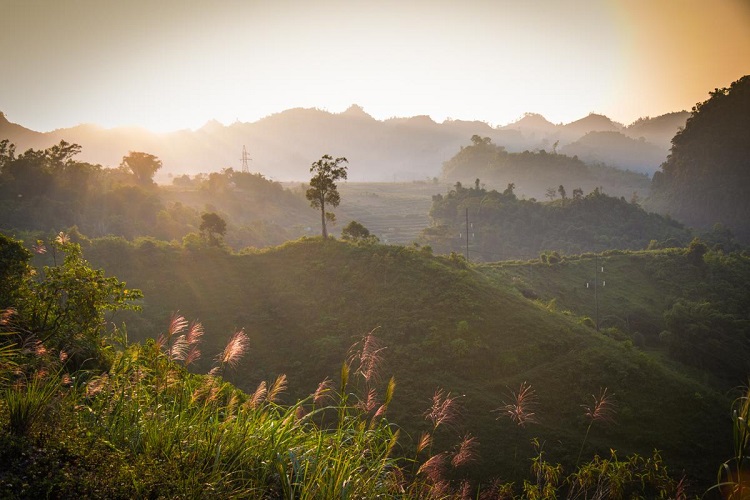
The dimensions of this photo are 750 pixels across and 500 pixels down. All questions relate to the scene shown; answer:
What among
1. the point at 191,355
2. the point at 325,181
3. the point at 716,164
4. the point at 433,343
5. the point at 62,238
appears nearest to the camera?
the point at 191,355

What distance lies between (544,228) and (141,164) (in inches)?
2833

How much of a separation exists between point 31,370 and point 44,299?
14.7 feet

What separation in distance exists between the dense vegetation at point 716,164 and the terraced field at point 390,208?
61.3m

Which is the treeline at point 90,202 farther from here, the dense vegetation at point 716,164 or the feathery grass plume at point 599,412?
the dense vegetation at point 716,164

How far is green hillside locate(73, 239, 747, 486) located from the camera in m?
21.6

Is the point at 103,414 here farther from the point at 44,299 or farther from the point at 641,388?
the point at 641,388

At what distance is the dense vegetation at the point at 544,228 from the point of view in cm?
7812

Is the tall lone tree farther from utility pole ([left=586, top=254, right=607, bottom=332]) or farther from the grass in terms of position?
the grass

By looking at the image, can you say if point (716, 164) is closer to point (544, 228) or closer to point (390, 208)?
point (544, 228)

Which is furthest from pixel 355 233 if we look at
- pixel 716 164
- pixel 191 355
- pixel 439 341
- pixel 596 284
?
pixel 716 164

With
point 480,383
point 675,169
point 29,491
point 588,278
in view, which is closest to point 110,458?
point 29,491

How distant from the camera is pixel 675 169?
113375 mm

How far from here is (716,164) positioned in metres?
102

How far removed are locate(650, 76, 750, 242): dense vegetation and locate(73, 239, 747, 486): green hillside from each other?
7441 cm
